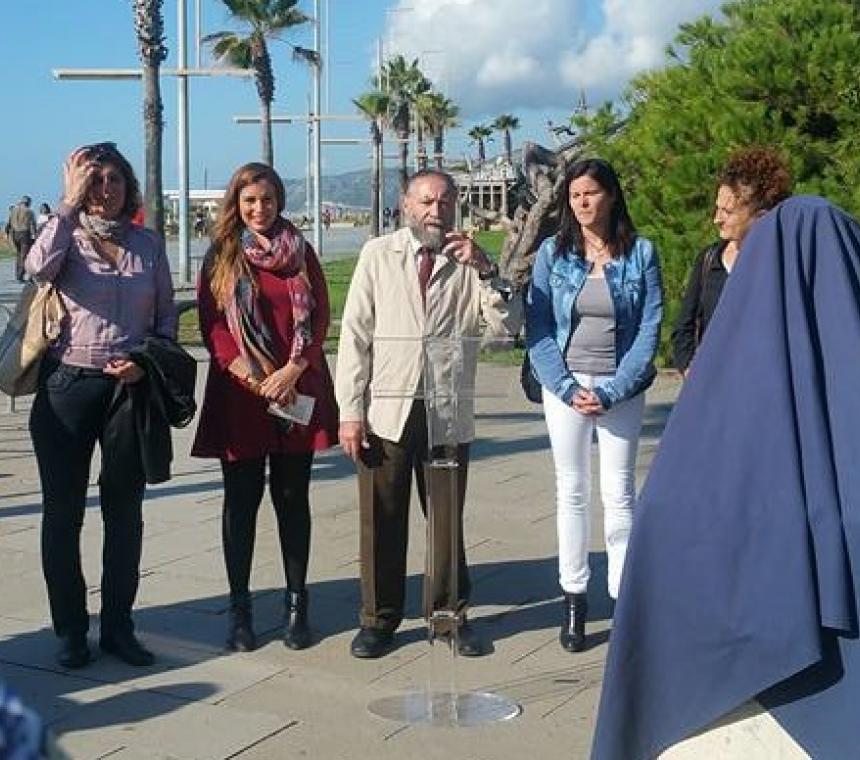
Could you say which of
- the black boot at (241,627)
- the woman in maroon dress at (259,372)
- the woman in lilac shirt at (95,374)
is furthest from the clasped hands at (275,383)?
the black boot at (241,627)

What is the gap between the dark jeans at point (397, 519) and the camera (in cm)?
507

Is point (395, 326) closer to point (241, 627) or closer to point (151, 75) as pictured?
point (241, 627)

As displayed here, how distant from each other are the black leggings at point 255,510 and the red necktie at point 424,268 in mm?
809

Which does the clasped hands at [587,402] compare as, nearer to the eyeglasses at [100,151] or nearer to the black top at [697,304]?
the black top at [697,304]

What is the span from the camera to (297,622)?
17.7 feet

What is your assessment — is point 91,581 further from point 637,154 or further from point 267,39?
point 267,39

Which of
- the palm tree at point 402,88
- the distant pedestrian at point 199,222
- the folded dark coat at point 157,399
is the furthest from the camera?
the palm tree at point 402,88

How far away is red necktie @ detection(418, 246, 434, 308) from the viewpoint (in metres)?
5.11

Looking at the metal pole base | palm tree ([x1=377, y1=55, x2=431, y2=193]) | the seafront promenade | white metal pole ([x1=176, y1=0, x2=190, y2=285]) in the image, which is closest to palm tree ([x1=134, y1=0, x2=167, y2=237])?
white metal pole ([x1=176, y1=0, x2=190, y2=285])

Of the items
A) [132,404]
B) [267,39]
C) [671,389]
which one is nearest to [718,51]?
[671,389]

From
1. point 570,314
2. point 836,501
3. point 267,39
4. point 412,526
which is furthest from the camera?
point 267,39

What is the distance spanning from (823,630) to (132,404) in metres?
3.10

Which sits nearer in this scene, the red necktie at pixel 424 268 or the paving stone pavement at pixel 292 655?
the paving stone pavement at pixel 292 655

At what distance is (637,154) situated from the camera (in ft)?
40.3
